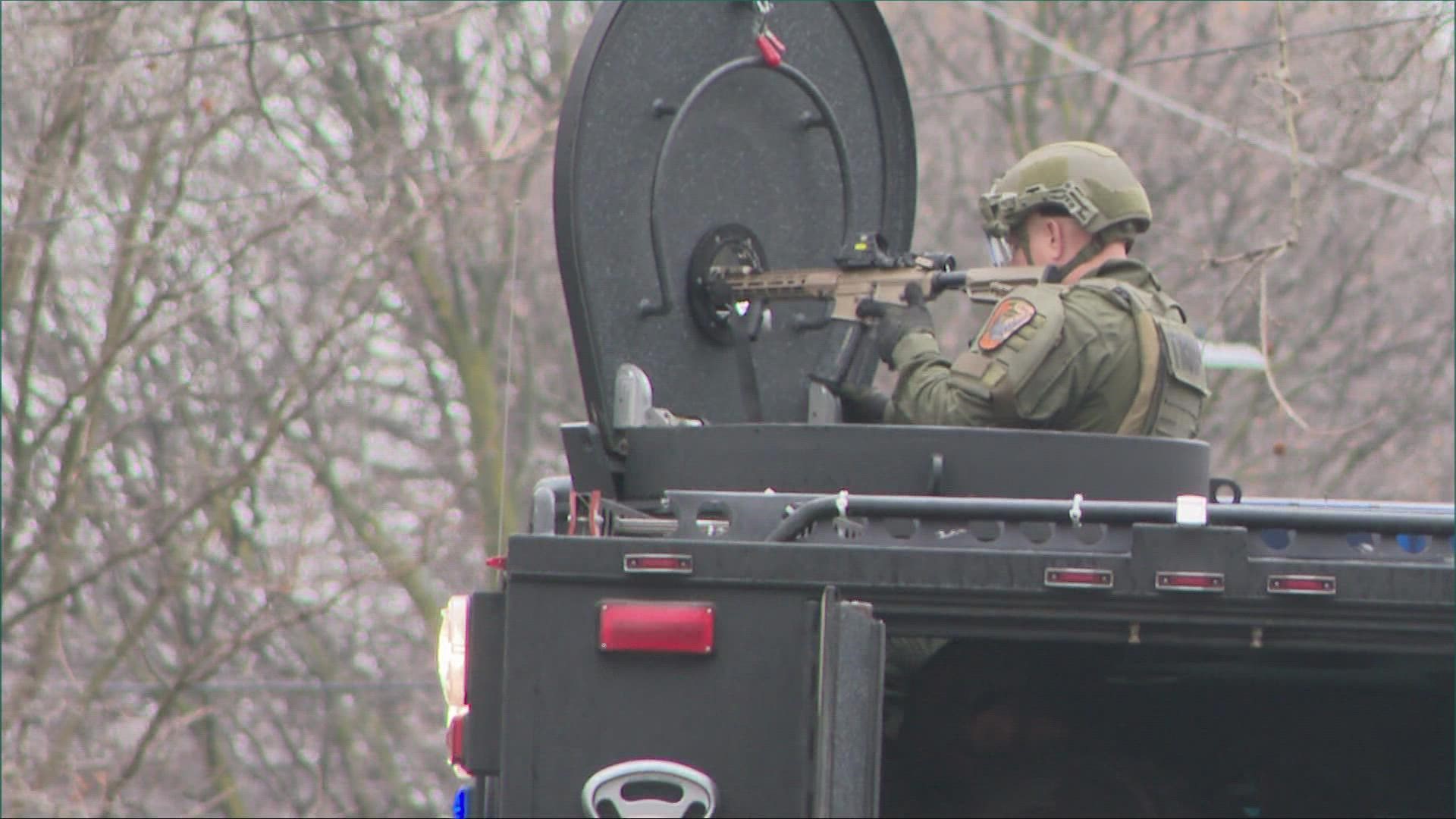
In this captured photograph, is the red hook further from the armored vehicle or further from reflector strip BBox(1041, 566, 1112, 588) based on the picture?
reflector strip BBox(1041, 566, 1112, 588)

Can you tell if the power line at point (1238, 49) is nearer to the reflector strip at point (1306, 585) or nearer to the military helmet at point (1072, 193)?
the military helmet at point (1072, 193)

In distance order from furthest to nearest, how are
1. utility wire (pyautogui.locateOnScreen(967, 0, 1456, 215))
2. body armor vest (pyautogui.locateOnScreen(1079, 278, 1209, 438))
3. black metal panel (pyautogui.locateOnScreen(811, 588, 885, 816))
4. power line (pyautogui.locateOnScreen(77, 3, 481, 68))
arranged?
utility wire (pyautogui.locateOnScreen(967, 0, 1456, 215))
power line (pyautogui.locateOnScreen(77, 3, 481, 68))
body armor vest (pyautogui.locateOnScreen(1079, 278, 1209, 438))
black metal panel (pyautogui.locateOnScreen(811, 588, 885, 816))

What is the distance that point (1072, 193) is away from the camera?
16.0 feet

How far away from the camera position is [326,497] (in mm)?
19172

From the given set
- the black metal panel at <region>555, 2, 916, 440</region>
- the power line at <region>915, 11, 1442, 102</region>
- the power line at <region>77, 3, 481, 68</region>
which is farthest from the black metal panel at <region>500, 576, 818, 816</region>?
the power line at <region>77, 3, 481, 68</region>

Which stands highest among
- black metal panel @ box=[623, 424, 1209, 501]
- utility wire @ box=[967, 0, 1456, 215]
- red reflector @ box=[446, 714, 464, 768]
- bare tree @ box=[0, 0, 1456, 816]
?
utility wire @ box=[967, 0, 1456, 215]

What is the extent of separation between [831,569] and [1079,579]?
0.96 feet

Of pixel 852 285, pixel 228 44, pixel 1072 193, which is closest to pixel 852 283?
pixel 852 285

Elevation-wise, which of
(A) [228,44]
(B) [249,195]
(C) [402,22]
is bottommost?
(B) [249,195]

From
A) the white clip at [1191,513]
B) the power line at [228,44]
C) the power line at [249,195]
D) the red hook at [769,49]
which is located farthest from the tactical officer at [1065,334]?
the power line at [249,195]

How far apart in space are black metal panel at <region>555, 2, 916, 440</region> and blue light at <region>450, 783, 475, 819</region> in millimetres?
843

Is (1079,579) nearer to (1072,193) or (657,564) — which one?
(657,564)

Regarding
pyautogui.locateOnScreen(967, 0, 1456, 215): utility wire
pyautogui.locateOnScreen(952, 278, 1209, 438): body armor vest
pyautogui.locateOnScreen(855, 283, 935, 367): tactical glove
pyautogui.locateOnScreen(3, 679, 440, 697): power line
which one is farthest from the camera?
pyautogui.locateOnScreen(967, 0, 1456, 215): utility wire

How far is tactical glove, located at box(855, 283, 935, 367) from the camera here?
191 inches
